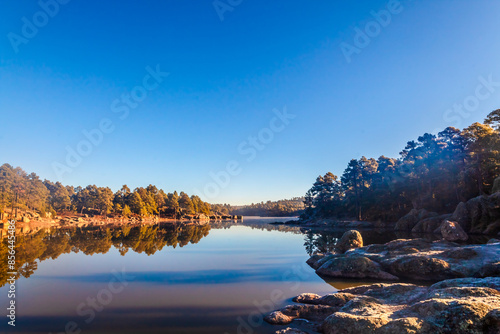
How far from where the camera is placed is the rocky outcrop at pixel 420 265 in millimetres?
11594

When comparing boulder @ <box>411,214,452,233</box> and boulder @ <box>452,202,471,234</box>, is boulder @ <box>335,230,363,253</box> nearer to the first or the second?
boulder @ <box>452,202,471,234</box>

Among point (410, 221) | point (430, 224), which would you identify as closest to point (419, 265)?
point (430, 224)

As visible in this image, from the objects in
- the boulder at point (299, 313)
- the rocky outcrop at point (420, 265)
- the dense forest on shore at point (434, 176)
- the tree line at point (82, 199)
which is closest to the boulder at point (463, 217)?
the dense forest on shore at point (434, 176)

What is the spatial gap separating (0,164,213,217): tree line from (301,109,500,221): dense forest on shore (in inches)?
3185

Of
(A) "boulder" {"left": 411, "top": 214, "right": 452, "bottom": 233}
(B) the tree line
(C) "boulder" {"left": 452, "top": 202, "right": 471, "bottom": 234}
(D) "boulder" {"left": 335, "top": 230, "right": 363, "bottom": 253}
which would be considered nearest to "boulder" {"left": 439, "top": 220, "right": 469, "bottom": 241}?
(C) "boulder" {"left": 452, "top": 202, "right": 471, "bottom": 234}

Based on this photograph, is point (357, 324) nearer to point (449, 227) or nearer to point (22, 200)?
point (449, 227)

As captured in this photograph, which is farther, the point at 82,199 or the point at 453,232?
the point at 82,199

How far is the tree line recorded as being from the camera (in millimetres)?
73062

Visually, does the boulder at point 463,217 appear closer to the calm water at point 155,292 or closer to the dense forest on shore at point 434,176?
the dense forest on shore at point 434,176

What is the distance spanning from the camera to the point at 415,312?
20.0 ft

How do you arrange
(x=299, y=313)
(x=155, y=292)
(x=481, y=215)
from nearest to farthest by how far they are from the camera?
(x=299, y=313) → (x=155, y=292) → (x=481, y=215)

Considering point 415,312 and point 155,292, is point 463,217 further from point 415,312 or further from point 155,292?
point 155,292

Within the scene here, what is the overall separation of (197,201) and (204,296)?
146938 mm

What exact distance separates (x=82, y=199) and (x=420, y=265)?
121 meters
